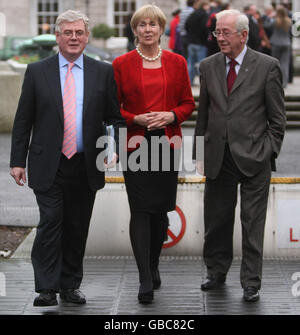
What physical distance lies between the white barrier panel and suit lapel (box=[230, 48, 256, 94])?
1296mm

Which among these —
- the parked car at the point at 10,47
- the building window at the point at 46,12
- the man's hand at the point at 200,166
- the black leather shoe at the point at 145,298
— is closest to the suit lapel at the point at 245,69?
the man's hand at the point at 200,166

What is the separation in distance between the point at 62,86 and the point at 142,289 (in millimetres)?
1414

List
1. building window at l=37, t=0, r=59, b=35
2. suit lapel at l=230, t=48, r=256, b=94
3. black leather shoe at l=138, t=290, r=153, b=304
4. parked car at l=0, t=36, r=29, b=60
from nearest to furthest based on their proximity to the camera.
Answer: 1. black leather shoe at l=138, t=290, r=153, b=304
2. suit lapel at l=230, t=48, r=256, b=94
3. parked car at l=0, t=36, r=29, b=60
4. building window at l=37, t=0, r=59, b=35

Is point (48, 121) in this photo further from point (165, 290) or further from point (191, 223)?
point (191, 223)

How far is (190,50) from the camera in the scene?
1753 cm

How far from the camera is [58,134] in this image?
542 centimetres

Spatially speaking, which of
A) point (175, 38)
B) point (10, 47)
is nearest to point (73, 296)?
point (175, 38)

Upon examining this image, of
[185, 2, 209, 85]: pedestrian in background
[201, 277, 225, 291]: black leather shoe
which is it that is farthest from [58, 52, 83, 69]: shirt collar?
[185, 2, 209, 85]: pedestrian in background

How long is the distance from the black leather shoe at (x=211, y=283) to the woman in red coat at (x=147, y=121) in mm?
424

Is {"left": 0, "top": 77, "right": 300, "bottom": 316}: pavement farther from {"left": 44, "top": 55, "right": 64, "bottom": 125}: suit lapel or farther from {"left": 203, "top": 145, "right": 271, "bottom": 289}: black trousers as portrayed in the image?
{"left": 44, "top": 55, "right": 64, "bottom": 125}: suit lapel

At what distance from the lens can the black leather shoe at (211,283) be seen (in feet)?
19.6

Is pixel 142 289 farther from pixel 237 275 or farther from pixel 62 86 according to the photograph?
pixel 62 86

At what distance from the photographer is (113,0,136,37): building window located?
3806cm

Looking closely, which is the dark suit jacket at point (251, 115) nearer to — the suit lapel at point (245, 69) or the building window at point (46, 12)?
the suit lapel at point (245, 69)
